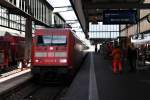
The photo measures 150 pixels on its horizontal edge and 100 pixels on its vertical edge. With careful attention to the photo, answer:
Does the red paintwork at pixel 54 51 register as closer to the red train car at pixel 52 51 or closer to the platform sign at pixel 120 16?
the red train car at pixel 52 51

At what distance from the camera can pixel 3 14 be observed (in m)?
47.6

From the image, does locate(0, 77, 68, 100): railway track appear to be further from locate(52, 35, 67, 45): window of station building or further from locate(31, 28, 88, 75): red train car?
locate(52, 35, 67, 45): window of station building

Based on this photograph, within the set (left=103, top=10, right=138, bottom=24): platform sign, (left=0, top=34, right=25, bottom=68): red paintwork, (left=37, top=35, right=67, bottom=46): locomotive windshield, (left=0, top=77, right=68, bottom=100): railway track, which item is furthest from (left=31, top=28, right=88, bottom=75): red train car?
(left=103, top=10, right=138, bottom=24): platform sign

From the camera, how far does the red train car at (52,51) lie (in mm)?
20141

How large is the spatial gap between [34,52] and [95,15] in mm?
38487

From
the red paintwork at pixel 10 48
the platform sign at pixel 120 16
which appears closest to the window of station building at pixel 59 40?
the red paintwork at pixel 10 48

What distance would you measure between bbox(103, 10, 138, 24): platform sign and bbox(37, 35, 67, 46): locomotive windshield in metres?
20.6

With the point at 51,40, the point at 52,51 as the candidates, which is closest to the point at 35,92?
the point at 52,51

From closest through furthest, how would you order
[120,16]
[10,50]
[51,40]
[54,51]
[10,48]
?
[54,51] < [51,40] < [10,50] < [10,48] < [120,16]

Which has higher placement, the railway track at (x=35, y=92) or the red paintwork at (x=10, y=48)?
the red paintwork at (x=10, y=48)

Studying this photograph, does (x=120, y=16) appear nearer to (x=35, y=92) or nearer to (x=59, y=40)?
(x=59, y=40)

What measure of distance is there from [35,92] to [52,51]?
10.4ft

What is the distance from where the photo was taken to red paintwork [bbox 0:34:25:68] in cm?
2942

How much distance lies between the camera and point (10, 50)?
3312 centimetres
